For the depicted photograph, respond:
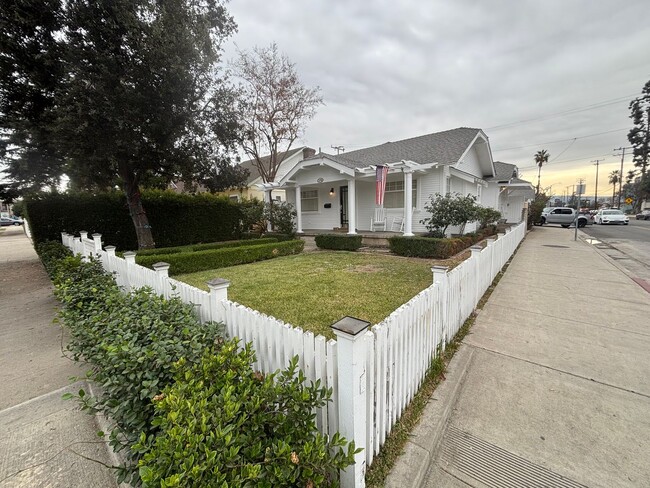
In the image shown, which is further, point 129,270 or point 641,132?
point 641,132

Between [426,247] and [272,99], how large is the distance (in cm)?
1395

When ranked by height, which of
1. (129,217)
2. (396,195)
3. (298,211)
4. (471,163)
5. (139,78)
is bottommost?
(129,217)

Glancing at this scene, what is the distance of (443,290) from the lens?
3125mm

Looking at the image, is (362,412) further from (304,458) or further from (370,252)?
(370,252)

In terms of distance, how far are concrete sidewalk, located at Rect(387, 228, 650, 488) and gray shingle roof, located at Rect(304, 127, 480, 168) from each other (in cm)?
923

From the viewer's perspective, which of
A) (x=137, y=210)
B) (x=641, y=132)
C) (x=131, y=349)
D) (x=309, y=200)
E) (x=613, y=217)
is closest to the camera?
(x=131, y=349)

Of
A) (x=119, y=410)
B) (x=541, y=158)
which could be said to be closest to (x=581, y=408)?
(x=119, y=410)

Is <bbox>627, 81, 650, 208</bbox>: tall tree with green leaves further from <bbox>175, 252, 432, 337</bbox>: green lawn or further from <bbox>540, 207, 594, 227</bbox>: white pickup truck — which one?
<bbox>175, 252, 432, 337</bbox>: green lawn

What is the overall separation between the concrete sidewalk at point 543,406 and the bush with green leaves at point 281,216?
9801 millimetres

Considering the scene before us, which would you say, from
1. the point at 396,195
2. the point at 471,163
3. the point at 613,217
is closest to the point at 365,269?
the point at 396,195

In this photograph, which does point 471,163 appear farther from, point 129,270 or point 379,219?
point 129,270

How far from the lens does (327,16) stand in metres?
7.98

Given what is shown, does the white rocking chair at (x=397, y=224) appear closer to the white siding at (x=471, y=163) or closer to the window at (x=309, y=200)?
the white siding at (x=471, y=163)

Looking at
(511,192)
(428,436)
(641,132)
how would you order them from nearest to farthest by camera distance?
(428,436), (511,192), (641,132)
